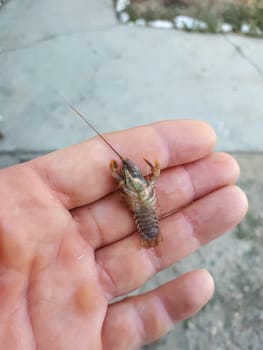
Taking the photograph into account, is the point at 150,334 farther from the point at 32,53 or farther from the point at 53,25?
the point at 53,25

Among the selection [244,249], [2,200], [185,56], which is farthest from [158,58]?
[2,200]

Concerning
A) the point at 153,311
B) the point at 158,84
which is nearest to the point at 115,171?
the point at 153,311

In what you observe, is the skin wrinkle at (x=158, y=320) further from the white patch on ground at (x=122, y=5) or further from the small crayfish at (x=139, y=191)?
the white patch on ground at (x=122, y=5)

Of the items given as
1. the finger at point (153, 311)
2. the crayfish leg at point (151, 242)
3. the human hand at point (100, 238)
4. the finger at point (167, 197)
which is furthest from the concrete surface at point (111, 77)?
the finger at point (153, 311)

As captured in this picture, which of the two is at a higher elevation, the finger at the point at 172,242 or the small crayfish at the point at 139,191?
the small crayfish at the point at 139,191

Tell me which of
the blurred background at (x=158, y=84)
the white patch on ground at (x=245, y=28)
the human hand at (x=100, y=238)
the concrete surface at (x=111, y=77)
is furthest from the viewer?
the white patch on ground at (x=245, y=28)

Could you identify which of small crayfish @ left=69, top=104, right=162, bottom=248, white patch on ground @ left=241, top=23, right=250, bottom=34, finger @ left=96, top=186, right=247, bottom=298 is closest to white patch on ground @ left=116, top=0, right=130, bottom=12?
white patch on ground @ left=241, top=23, right=250, bottom=34
